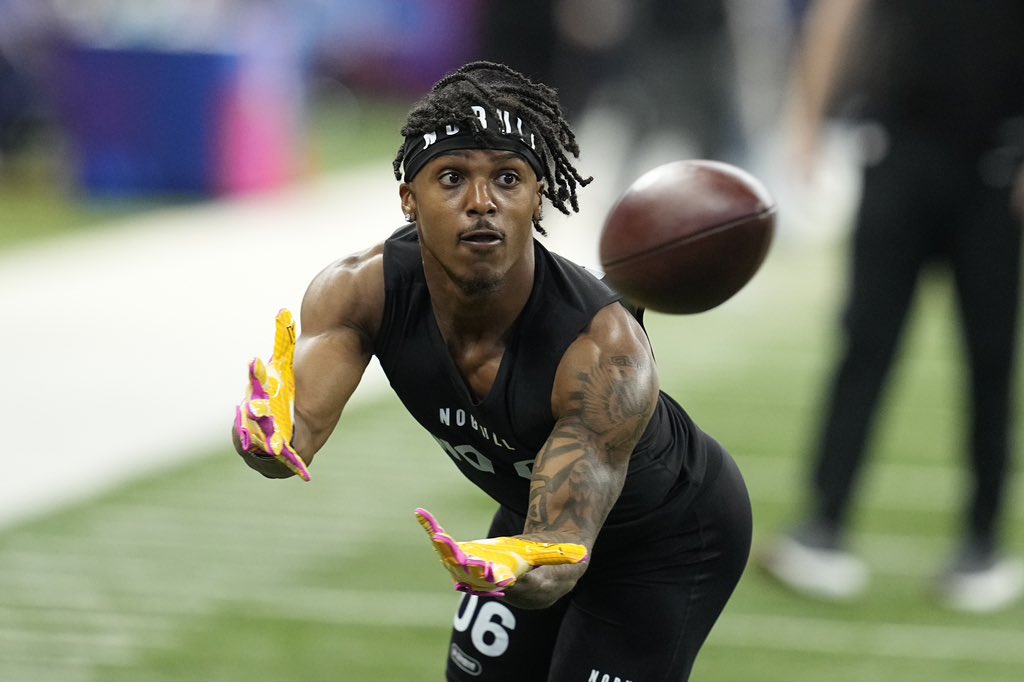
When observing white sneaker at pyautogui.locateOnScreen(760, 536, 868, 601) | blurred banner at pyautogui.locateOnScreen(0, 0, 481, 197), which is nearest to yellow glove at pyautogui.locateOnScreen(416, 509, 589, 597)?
white sneaker at pyautogui.locateOnScreen(760, 536, 868, 601)

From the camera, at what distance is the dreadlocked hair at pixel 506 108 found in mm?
3498

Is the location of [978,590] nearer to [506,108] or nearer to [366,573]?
[366,573]

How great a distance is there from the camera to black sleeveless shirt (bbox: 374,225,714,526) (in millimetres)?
3627

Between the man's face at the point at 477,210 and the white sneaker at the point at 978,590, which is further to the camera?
the white sneaker at the point at 978,590

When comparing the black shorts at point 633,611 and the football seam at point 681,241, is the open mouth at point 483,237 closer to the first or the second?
the football seam at point 681,241

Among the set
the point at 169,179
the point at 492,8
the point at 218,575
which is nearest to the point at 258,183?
the point at 169,179

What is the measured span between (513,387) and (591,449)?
0.84 ft

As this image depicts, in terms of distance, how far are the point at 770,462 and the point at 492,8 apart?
669 centimetres

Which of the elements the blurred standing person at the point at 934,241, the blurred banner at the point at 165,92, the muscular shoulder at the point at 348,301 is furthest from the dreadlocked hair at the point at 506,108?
the blurred banner at the point at 165,92

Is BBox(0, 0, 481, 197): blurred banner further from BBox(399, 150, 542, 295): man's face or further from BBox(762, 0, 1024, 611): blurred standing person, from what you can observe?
BBox(399, 150, 542, 295): man's face

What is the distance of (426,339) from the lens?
3.74m

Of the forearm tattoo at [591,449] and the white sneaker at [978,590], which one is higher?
the white sneaker at [978,590]

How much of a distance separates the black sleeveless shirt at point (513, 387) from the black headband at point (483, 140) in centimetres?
31

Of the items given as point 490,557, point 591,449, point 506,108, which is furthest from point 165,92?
point 490,557
